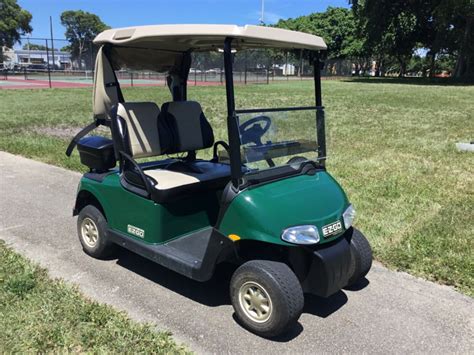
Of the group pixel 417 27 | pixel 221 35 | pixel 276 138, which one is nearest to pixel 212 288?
pixel 276 138

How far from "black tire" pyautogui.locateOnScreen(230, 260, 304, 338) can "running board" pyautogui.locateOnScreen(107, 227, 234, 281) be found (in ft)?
0.59

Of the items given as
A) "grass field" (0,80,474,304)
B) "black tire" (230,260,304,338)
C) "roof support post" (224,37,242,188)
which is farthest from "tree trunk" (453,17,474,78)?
"black tire" (230,260,304,338)

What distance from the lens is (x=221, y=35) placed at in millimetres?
2469

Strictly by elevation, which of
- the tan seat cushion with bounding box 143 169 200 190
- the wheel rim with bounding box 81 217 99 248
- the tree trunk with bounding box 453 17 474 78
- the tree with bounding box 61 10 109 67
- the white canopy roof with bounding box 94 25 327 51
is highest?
the tree with bounding box 61 10 109 67

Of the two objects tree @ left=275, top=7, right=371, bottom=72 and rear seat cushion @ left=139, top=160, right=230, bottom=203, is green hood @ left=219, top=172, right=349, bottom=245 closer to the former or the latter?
rear seat cushion @ left=139, top=160, right=230, bottom=203

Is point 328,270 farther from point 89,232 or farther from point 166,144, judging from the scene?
point 89,232

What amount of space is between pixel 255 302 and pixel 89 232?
1.63m

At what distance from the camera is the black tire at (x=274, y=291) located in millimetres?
2418

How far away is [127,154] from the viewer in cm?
324

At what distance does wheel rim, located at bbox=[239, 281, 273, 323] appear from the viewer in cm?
251

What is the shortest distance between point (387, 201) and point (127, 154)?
2.99m

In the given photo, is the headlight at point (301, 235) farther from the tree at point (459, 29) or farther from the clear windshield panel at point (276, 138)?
the tree at point (459, 29)

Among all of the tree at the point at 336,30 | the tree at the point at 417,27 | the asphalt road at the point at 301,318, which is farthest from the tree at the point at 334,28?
the asphalt road at the point at 301,318

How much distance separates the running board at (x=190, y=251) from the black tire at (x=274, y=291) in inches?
7.1
